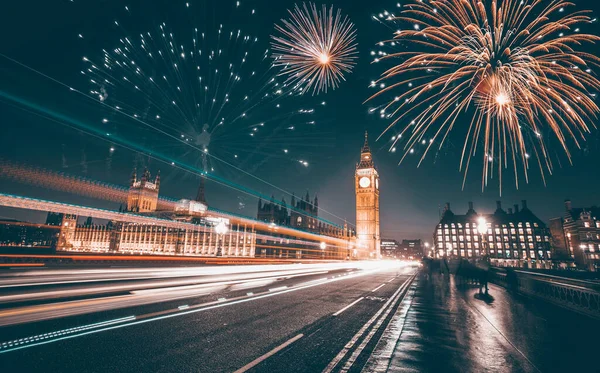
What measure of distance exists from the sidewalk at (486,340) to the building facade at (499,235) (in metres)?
95.7

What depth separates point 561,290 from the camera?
11.5 m

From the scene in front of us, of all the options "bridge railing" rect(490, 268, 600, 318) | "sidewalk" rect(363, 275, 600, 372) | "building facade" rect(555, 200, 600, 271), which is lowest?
"sidewalk" rect(363, 275, 600, 372)

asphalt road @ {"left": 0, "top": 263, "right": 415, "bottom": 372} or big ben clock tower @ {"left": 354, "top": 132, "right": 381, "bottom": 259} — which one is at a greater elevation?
big ben clock tower @ {"left": 354, "top": 132, "right": 381, "bottom": 259}

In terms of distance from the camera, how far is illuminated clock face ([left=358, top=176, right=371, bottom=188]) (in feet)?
392

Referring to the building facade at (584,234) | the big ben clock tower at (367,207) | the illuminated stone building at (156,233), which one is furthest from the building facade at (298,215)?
the building facade at (584,234)

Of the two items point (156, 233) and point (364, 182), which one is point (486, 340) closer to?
point (156, 233)

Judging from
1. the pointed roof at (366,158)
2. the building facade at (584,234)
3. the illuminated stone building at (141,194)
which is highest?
the pointed roof at (366,158)

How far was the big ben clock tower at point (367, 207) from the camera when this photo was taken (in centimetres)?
11218

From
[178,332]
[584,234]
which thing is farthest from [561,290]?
[584,234]

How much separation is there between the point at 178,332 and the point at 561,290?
1450 centimetres

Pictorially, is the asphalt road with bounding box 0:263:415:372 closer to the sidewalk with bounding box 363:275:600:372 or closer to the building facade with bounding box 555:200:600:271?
the sidewalk with bounding box 363:275:600:372

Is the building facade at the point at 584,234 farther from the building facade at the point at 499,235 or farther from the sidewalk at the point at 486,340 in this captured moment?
the sidewalk at the point at 486,340

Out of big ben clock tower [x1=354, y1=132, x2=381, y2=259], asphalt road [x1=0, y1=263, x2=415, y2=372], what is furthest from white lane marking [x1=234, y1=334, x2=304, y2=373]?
big ben clock tower [x1=354, y1=132, x2=381, y2=259]

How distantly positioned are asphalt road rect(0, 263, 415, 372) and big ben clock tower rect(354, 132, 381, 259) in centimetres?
10329
